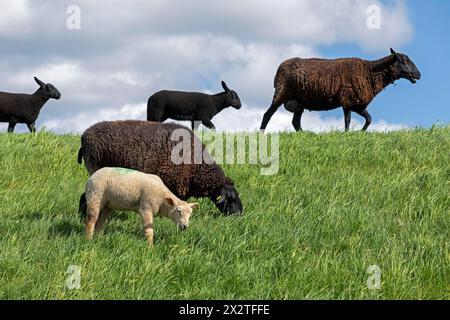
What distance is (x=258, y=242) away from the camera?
6324 mm

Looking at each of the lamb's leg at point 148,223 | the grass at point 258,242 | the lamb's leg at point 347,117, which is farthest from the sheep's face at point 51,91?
the lamb's leg at point 148,223

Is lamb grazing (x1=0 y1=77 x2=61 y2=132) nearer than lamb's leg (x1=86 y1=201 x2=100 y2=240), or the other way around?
lamb's leg (x1=86 y1=201 x2=100 y2=240)

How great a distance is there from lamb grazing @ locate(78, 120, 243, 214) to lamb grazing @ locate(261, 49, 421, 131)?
26.2 feet

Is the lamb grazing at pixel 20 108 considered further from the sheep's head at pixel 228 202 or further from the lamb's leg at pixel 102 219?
the lamb's leg at pixel 102 219

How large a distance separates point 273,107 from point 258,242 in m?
10.7

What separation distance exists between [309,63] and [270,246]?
10637 mm

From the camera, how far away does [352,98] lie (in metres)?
15.6

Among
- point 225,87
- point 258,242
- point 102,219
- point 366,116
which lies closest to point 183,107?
point 225,87

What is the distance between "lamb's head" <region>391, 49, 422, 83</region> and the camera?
52.4ft

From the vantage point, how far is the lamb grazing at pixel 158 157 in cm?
792

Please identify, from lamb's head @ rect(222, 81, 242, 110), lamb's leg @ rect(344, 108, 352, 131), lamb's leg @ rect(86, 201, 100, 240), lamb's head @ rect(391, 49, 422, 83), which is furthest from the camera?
lamb's head @ rect(222, 81, 242, 110)

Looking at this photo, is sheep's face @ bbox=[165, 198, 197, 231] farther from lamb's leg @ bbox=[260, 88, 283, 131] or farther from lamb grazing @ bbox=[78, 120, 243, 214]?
lamb's leg @ bbox=[260, 88, 283, 131]

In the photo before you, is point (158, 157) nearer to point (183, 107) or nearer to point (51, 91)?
point (183, 107)

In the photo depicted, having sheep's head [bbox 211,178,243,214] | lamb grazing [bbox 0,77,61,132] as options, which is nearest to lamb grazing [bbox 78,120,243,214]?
sheep's head [bbox 211,178,243,214]
